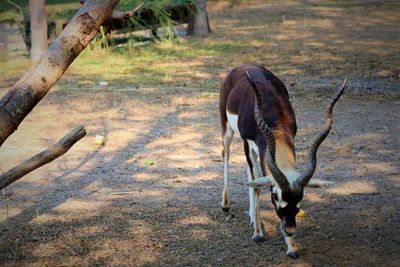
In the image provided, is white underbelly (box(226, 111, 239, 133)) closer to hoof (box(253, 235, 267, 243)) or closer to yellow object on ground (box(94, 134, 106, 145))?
hoof (box(253, 235, 267, 243))

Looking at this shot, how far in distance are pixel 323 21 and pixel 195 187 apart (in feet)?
45.7

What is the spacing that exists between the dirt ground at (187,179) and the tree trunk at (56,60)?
1.51m

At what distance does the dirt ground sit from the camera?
5516 millimetres

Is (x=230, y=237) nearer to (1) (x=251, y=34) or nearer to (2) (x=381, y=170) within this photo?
(2) (x=381, y=170)

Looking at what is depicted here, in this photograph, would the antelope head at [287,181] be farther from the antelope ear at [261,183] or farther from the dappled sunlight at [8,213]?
the dappled sunlight at [8,213]

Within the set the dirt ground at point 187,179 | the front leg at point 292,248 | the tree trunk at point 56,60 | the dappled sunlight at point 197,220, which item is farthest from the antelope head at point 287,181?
the tree trunk at point 56,60

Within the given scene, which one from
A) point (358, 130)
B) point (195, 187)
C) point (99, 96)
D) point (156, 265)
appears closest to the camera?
point (156, 265)

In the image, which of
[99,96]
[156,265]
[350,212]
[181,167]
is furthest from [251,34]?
[156,265]

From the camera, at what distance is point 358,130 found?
898 centimetres

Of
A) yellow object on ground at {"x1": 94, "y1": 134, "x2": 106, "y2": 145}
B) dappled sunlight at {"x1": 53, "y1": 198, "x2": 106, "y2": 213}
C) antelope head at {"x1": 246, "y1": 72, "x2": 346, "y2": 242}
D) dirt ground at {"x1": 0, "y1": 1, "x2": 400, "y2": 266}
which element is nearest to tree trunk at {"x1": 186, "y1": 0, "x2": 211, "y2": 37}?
dirt ground at {"x1": 0, "y1": 1, "x2": 400, "y2": 266}

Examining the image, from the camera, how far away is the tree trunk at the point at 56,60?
15.3 ft

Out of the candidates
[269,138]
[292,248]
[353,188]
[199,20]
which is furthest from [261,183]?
[199,20]

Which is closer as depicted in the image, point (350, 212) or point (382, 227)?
point (382, 227)

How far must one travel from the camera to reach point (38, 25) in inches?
546
